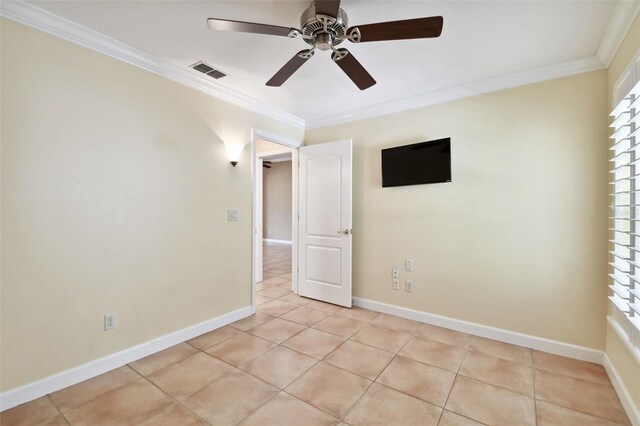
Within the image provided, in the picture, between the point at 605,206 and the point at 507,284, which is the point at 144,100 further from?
the point at 605,206

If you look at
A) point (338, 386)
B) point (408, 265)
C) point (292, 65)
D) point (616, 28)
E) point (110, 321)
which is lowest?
point (338, 386)

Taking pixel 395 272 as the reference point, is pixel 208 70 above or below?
above

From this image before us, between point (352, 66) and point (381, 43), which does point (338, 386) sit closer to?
point (352, 66)

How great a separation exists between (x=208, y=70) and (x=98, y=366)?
2.59 metres

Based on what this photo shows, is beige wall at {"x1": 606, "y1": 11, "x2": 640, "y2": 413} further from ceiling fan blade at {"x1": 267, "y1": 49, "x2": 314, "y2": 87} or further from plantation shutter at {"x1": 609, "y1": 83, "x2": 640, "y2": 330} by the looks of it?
ceiling fan blade at {"x1": 267, "y1": 49, "x2": 314, "y2": 87}

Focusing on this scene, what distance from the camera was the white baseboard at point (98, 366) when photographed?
1794 mm

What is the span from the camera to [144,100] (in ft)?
7.89

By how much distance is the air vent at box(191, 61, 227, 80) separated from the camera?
2494 mm

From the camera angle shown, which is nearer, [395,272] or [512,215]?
[512,215]

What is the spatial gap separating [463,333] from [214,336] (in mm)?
2501

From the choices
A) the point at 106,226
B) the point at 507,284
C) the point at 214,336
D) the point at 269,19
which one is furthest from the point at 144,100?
the point at 507,284

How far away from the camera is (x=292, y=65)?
1.94 metres

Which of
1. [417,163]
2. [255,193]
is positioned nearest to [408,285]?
[417,163]

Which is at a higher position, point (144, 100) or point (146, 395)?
point (144, 100)
